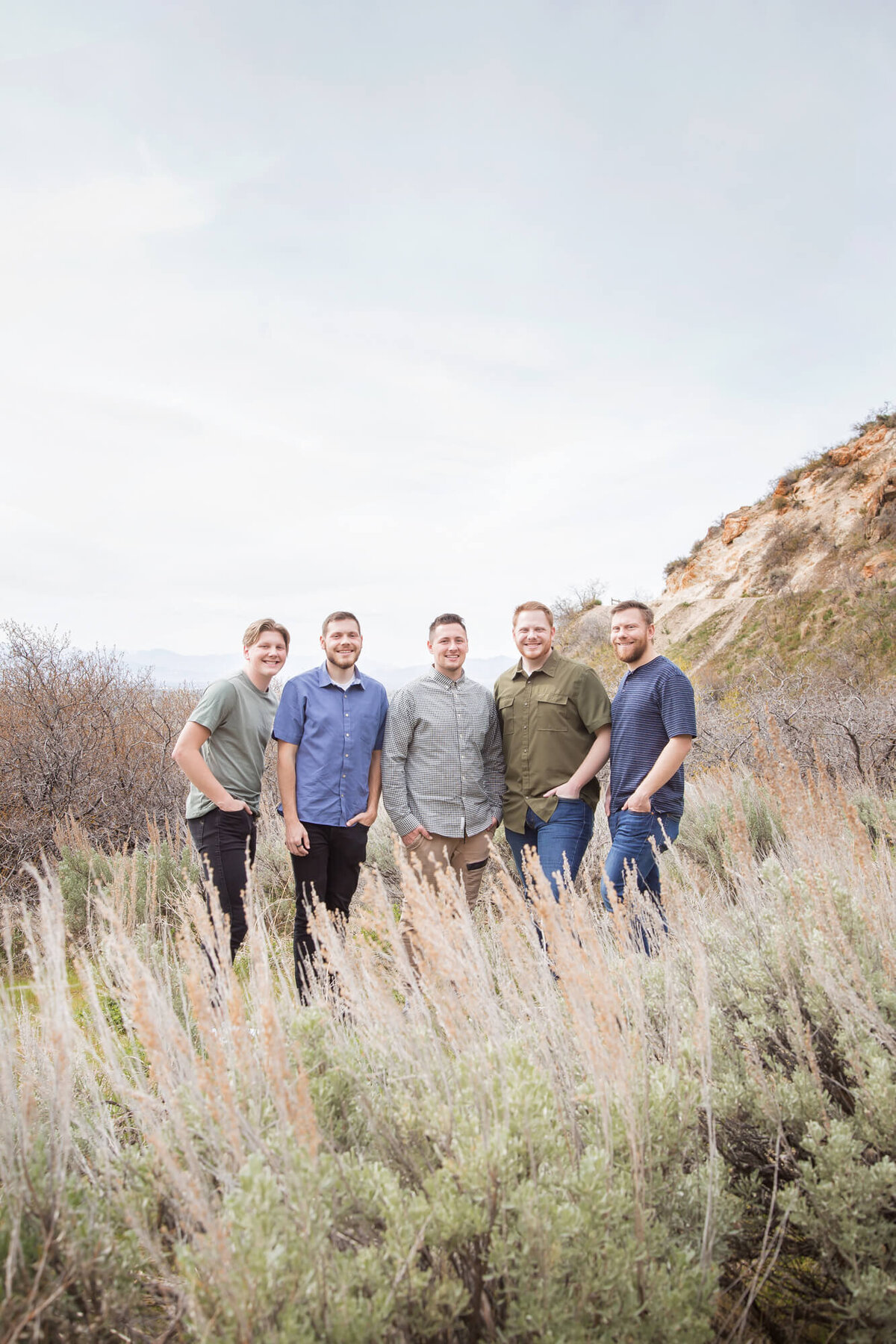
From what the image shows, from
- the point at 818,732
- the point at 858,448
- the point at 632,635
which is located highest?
the point at 858,448

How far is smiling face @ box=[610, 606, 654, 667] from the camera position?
3.71 m

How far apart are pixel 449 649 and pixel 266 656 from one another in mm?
1028

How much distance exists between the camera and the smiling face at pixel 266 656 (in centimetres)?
383

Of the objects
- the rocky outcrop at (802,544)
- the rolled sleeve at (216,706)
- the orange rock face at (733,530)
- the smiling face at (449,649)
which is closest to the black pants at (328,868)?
the rolled sleeve at (216,706)

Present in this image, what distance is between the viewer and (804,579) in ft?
73.8

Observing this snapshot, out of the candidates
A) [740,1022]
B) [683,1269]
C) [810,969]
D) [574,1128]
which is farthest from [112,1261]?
[810,969]

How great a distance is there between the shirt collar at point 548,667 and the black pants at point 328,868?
1271 millimetres

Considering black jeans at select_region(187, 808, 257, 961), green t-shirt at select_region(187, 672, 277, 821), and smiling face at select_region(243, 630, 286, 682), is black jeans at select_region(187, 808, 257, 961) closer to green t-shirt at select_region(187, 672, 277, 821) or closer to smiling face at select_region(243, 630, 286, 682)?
green t-shirt at select_region(187, 672, 277, 821)

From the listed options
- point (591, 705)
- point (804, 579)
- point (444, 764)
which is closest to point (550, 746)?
point (591, 705)

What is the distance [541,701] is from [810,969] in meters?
2.10

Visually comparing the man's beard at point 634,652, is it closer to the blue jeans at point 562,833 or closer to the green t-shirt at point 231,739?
the blue jeans at point 562,833

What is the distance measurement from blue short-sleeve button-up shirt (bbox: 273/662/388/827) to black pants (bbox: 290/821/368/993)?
0.08 metres

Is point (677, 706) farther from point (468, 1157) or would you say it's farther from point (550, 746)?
point (468, 1157)

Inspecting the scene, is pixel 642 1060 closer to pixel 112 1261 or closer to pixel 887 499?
pixel 112 1261
